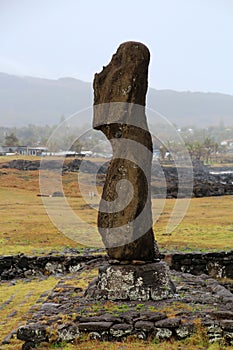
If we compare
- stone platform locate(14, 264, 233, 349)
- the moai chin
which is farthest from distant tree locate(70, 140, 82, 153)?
stone platform locate(14, 264, 233, 349)

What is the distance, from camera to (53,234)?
2605 cm

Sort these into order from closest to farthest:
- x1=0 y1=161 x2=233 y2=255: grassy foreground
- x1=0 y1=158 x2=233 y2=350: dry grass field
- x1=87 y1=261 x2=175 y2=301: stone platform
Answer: x1=87 y1=261 x2=175 y2=301: stone platform < x1=0 y1=158 x2=233 y2=350: dry grass field < x1=0 y1=161 x2=233 y2=255: grassy foreground

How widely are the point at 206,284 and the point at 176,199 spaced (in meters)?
37.0

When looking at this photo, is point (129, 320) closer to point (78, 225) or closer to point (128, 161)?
point (128, 161)

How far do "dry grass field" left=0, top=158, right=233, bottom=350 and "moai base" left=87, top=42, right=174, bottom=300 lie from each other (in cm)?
195

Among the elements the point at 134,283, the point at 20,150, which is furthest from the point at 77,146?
the point at 134,283

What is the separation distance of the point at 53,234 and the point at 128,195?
16.0m

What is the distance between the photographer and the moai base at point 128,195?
10.5 m

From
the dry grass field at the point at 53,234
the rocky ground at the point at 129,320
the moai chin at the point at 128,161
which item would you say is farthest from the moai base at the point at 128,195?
the dry grass field at the point at 53,234

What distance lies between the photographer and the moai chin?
10.7 metres

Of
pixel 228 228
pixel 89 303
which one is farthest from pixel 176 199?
pixel 89 303

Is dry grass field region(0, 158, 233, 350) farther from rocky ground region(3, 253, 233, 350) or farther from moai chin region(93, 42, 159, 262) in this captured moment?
moai chin region(93, 42, 159, 262)

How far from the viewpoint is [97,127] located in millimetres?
11242

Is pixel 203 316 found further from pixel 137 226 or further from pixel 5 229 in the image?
pixel 5 229
